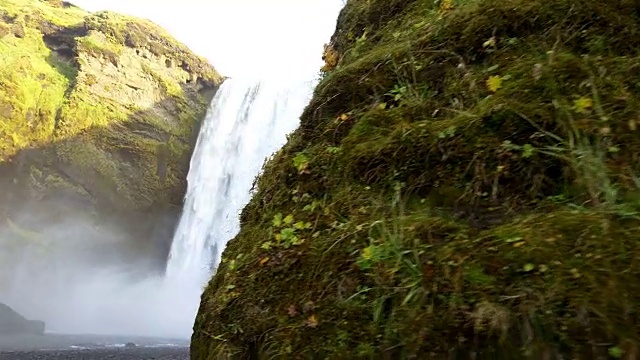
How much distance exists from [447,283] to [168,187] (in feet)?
103

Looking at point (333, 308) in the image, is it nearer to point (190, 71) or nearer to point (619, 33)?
point (619, 33)

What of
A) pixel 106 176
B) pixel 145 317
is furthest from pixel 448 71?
pixel 106 176

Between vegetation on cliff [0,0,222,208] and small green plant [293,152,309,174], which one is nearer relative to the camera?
small green plant [293,152,309,174]

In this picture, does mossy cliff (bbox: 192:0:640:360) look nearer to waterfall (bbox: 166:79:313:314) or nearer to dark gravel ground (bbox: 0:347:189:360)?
dark gravel ground (bbox: 0:347:189:360)

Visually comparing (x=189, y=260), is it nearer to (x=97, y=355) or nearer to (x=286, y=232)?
(x=97, y=355)

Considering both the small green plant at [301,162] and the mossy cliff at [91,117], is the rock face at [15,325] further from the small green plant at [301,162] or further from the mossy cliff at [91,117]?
the small green plant at [301,162]

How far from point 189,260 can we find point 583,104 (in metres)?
25.1

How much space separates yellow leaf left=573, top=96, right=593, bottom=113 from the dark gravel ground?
44.2ft

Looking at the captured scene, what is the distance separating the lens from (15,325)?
67.8 feet

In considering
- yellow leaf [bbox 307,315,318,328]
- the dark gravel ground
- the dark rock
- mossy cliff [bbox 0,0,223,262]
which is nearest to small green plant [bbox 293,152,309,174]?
yellow leaf [bbox 307,315,318,328]

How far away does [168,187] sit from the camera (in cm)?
3130

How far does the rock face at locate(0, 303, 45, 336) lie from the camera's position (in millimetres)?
20359

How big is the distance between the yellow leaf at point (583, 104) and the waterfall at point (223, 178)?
21.0 m

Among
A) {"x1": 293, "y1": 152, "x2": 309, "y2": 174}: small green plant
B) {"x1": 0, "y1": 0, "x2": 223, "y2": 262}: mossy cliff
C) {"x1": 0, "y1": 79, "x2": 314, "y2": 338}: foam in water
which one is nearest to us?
{"x1": 293, "y1": 152, "x2": 309, "y2": 174}: small green plant
